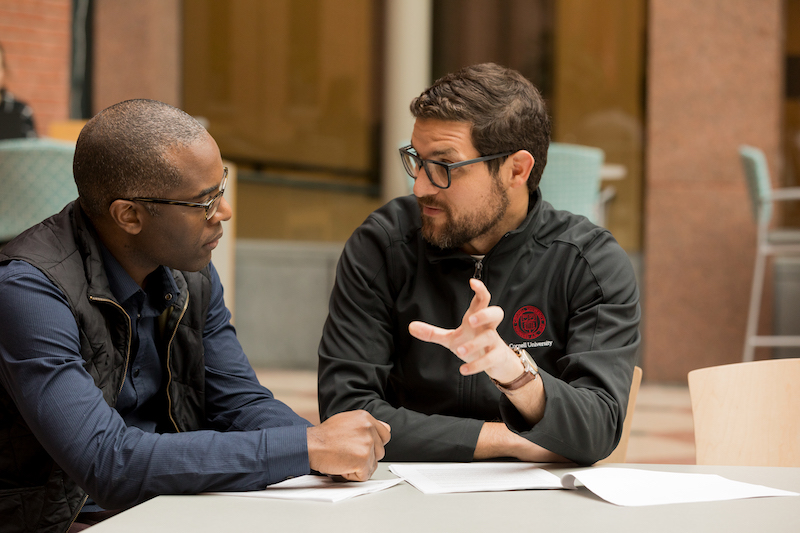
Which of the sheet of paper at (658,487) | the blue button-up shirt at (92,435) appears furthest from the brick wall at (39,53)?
the sheet of paper at (658,487)

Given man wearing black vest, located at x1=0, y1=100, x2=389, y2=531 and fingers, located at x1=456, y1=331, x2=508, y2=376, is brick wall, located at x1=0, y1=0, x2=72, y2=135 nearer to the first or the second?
man wearing black vest, located at x1=0, y1=100, x2=389, y2=531

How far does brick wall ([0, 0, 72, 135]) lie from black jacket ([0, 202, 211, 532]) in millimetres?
4776

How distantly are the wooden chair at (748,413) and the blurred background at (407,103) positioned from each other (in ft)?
10.3

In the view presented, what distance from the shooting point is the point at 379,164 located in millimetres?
6871

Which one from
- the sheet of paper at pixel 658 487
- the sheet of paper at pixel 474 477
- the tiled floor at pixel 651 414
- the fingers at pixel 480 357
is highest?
the fingers at pixel 480 357

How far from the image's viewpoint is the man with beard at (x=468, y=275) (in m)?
1.67

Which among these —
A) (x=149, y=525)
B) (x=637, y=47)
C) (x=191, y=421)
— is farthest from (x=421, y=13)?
(x=149, y=525)

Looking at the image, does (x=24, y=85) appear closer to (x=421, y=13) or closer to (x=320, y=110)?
(x=320, y=110)

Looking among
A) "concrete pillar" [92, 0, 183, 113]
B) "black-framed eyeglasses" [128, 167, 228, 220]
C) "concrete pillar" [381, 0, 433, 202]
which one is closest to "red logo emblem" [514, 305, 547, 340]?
"black-framed eyeglasses" [128, 167, 228, 220]

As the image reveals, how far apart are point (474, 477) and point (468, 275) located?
2.12 feet

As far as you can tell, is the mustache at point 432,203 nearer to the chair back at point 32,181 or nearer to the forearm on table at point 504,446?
the forearm on table at point 504,446

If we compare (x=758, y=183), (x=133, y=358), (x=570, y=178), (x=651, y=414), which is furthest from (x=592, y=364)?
(x=758, y=183)

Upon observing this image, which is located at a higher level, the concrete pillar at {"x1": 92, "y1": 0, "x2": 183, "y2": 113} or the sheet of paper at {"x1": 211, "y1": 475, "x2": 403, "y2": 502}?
the concrete pillar at {"x1": 92, "y1": 0, "x2": 183, "y2": 113}

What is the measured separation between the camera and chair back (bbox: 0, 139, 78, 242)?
3488 millimetres
